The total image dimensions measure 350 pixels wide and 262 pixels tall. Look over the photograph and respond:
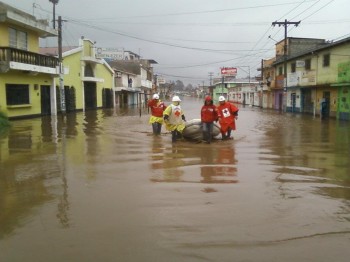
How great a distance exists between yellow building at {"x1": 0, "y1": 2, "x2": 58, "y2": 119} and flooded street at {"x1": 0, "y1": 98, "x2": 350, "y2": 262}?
13979mm

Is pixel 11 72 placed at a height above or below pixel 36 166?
above

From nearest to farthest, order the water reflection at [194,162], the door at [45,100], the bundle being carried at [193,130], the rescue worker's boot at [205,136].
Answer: the water reflection at [194,162] → the rescue worker's boot at [205,136] → the bundle being carried at [193,130] → the door at [45,100]

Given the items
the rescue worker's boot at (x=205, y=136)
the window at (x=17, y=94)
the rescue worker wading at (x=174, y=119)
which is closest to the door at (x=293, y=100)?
the window at (x=17, y=94)

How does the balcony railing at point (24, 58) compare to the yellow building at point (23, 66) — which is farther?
the yellow building at point (23, 66)

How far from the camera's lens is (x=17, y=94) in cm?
2541

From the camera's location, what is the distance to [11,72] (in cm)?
2411

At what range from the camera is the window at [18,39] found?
24.0m

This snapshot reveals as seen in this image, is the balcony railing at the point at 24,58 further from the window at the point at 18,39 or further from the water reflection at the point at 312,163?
the water reflection at the point at 312,163

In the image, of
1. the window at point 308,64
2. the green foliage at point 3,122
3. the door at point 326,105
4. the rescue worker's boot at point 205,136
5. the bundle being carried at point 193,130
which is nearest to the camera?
the rescue worker's boot at point 205,136

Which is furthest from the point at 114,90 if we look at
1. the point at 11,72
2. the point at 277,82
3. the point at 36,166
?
the point at 36,166

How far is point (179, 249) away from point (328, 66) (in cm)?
2939

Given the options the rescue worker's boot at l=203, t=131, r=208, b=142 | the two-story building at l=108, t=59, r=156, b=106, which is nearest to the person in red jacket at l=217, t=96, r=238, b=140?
the rescue worker's boot at l=203, t=131, r=208, b=142

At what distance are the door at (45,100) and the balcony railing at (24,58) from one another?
1.91 m

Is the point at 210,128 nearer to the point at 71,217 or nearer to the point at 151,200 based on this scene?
the point at 151,200
